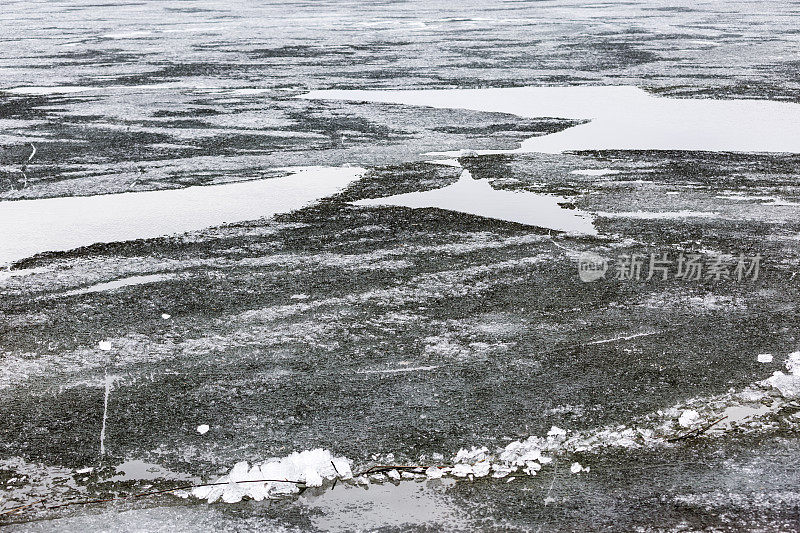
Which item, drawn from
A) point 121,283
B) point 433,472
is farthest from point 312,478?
point 121,283

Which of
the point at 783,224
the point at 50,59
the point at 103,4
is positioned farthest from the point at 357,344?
the point at 103,4

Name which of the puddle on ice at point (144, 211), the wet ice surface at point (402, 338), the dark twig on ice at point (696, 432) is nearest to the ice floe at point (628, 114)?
the wet ice surface at point (402, 338)

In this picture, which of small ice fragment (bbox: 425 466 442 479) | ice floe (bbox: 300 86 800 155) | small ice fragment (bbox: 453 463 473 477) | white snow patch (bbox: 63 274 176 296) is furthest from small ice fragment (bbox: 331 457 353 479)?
ice floe (bbox: 300 86 800 155)

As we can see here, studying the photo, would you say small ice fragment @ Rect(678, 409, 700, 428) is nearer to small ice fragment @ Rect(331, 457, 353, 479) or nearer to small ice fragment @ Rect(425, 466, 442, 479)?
small ice fragment @ Rect(425, 466, 442, 479)

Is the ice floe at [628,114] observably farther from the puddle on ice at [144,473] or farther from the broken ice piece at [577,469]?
the puddle on ice at [144,473]

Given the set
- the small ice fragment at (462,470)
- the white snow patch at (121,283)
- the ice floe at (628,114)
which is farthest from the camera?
Answer: the ice floe at (628,114)

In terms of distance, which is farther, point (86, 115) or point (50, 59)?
point (50, 59)

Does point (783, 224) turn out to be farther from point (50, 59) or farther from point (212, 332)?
point (50, 59)
